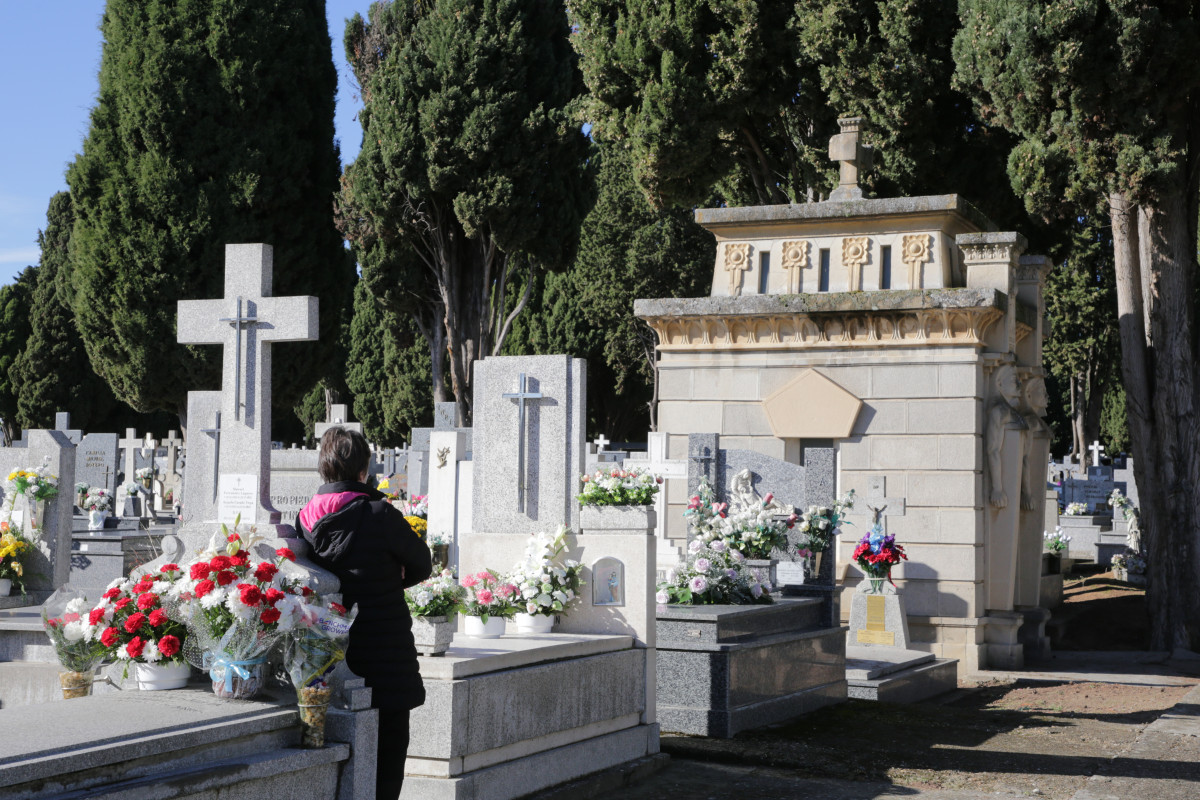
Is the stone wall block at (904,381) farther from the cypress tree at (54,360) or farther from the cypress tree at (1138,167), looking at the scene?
the cypress tree at (54,360)

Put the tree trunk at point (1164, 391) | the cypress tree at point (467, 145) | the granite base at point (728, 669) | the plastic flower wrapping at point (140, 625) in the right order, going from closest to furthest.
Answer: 1. the plastic flower wrapping at point (140, 625)
2. the granite base at point (728, 669)
3. the tree trunk at point (1164, 391)
4. the cypress tree at point (467, 145)

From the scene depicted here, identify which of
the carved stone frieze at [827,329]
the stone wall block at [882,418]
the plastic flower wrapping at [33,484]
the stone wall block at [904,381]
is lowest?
the plastic flower wrapping at [33,484]

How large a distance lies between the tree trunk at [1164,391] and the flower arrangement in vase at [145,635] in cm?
1164

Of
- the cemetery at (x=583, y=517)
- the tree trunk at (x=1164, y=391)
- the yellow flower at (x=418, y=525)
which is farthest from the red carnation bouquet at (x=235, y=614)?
the tree trunk at (x=1164, y=391)

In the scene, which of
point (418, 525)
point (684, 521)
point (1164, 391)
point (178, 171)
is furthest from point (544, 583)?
point (178, 171)

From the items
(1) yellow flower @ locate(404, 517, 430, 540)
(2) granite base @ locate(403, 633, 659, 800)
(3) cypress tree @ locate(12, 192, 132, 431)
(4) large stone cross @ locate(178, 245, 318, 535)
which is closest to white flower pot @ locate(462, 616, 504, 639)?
(2) granite base @ locate(403, 633, 659, 800)

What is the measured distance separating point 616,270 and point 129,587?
101 feet

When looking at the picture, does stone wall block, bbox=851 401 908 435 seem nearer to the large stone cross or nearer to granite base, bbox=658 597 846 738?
granite base, bbox=658 597 846 738

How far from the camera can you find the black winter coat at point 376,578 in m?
Result: 4.68

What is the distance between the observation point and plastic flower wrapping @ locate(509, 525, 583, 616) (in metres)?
6.66

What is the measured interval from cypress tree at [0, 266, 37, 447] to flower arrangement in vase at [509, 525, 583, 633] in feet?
115

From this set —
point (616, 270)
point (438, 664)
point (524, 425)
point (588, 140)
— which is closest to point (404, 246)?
point (588, 140)

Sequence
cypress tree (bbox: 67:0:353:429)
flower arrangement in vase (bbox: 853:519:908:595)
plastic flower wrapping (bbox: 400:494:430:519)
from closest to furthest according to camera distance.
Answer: flower arrangement in vase (bbox: 853:519:908:595) < plastic flower wrapping (bbox: 400:494:430:519) < cypress tree (bbox: 67:0:353:429)

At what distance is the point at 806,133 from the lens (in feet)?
54.4
